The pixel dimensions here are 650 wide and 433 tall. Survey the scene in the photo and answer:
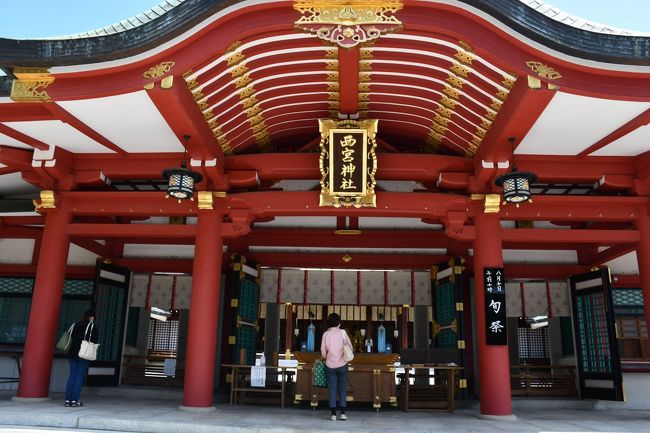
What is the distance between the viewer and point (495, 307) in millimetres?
7582

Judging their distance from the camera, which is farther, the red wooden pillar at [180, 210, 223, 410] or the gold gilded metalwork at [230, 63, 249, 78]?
the red wooden pillar at [180, 210, 223, 410]

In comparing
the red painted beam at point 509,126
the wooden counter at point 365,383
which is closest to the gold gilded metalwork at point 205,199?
the wooden counter at point 365,383

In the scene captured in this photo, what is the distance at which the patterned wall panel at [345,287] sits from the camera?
11.1m

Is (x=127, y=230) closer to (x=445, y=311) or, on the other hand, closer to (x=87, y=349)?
(x=87, y=349)

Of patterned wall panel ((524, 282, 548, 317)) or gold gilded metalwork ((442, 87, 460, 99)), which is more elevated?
gold gilded metalwork ((442, 87, 460, 99))

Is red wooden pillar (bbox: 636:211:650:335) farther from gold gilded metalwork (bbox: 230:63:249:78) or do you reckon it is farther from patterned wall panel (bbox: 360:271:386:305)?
gold gilded metalwork (bbox: 230:63:249:78)

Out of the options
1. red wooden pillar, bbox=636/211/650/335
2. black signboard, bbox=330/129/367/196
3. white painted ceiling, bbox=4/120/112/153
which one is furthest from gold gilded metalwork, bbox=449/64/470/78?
white painted ceiling, bbox=4/120/112/153

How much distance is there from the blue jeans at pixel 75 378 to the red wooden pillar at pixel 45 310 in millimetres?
867

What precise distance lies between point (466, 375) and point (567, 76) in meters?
6.41

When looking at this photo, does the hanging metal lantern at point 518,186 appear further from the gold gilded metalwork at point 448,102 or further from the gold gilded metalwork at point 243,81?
the gold gilded metalwork at point 243,81

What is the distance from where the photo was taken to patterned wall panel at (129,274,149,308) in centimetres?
1122

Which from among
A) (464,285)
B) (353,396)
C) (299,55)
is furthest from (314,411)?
(299,55)

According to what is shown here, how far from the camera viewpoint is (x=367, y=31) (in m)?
5.82

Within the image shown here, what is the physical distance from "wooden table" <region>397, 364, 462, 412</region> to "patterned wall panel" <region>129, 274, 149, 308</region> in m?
5.94
